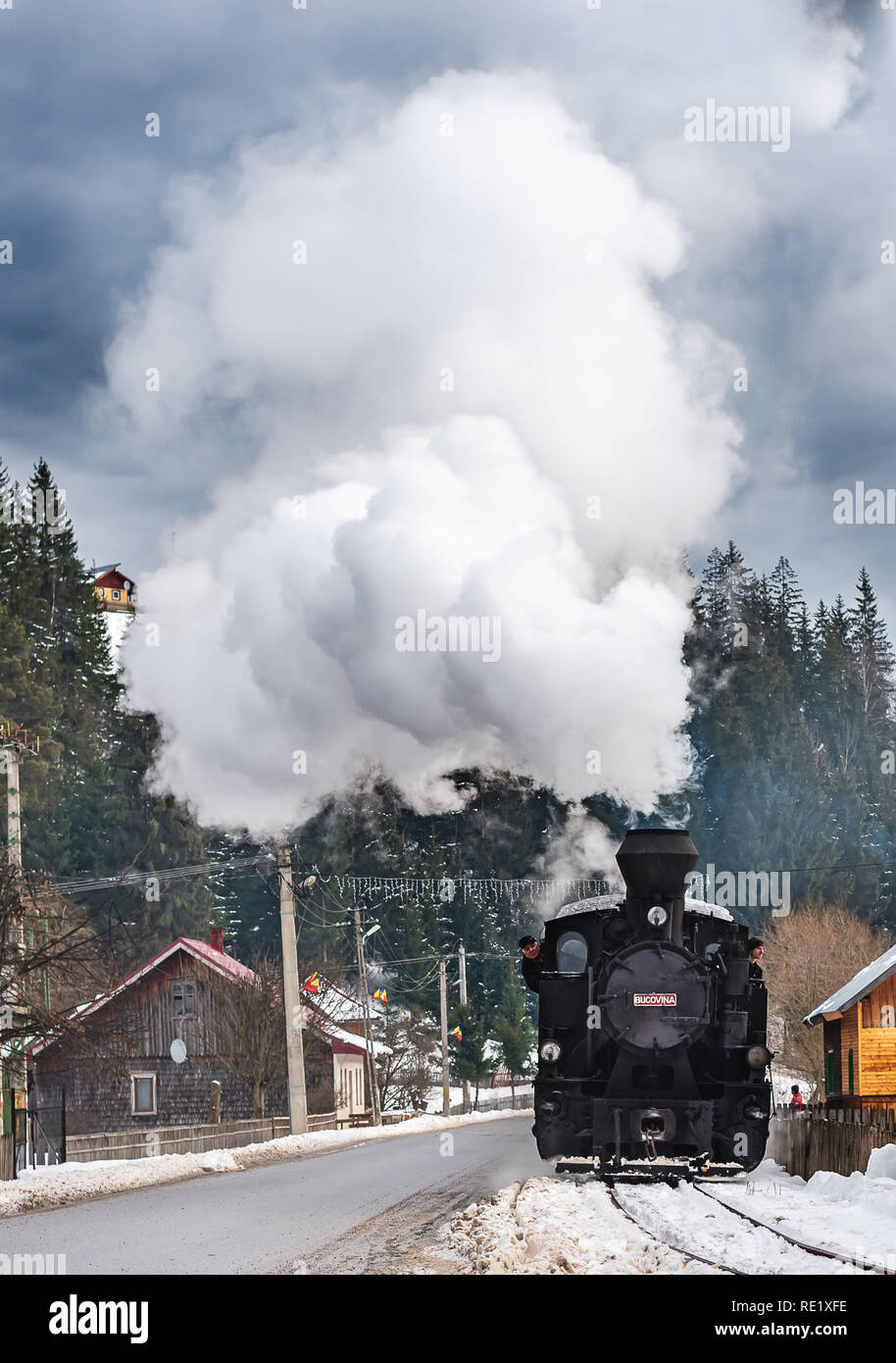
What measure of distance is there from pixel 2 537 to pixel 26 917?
6684cm

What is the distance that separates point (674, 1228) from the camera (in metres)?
12.9

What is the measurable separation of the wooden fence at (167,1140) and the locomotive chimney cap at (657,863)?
545 inches

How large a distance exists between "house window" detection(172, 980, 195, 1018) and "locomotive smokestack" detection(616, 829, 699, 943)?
35.6 meters

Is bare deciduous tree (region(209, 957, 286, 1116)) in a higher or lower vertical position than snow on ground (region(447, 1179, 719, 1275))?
lower

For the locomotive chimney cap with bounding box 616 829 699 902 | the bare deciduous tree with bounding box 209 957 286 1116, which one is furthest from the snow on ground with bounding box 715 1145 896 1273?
the bare deciduous tree with bounding box 209 957 286 1116

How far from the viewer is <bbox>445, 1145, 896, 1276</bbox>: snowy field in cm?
1034

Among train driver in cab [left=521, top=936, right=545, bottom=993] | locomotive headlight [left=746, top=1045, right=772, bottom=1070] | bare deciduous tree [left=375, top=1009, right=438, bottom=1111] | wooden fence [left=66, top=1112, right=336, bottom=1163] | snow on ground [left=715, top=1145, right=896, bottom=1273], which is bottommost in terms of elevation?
bare deciduous tree [left=375, top=1009, right=438, bottom=1111]

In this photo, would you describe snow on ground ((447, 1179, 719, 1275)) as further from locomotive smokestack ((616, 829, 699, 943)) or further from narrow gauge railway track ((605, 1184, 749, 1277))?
locomotive smokestack ((616, 829, 699, 943))

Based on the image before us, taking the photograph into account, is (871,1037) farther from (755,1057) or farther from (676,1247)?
(676,1247)

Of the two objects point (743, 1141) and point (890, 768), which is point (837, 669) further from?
point (743, 1141)

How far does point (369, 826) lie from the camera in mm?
67875

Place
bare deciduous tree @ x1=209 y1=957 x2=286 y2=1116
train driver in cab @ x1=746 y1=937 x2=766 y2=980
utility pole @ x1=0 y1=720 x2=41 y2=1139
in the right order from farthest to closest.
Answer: bare deciduous tree @ x1=209 y1=957 x2=286 y2=1116 → utility pole @ x1=0 y1=720 x2=41 y2=1139 → train driver in cab @ x1=746 y1=937 x2=766 y2=980

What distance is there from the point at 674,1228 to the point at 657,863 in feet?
16.4

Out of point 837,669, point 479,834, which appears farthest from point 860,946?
point 837,669
